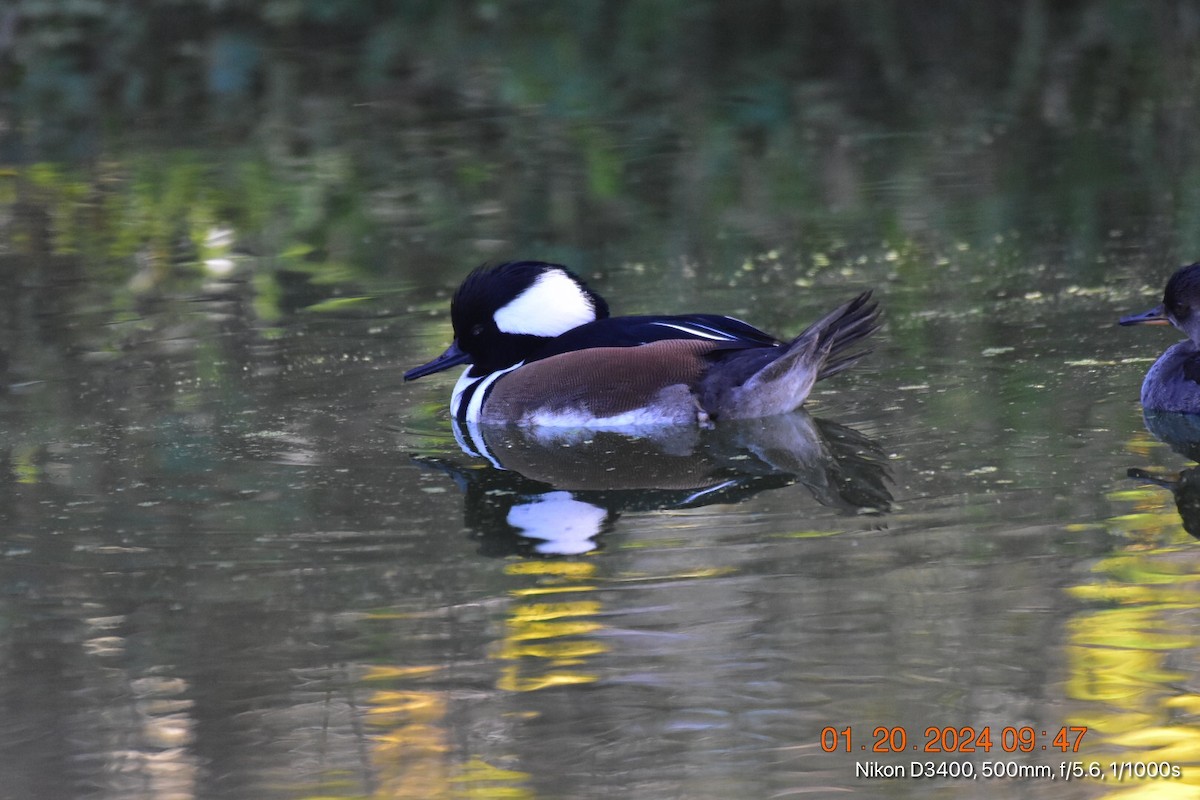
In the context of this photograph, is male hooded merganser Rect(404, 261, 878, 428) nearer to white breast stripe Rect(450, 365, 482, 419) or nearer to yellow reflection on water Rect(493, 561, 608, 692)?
white breast stripe Rect(450, 365, 482, 419)

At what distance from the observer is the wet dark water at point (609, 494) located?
14.9 ft

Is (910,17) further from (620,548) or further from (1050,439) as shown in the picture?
(620,548)

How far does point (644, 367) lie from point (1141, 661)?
3.08m

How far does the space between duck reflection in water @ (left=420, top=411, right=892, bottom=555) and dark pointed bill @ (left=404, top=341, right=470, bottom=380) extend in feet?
1.35

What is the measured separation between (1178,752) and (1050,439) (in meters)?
2.73

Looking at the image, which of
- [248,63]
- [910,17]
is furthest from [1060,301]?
[248,63]

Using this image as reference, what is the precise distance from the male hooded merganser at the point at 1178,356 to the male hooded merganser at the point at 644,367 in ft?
3.86

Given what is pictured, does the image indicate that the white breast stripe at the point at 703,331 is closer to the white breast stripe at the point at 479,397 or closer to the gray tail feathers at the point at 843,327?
the gray tail feathers at the point at 843,327

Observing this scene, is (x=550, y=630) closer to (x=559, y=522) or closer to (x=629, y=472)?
(x=559, y=522)

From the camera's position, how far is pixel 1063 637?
4.93m

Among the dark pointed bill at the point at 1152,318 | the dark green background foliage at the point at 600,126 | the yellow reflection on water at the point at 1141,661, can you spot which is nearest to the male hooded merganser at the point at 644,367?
the dark pointed bill at the point at 1152,318

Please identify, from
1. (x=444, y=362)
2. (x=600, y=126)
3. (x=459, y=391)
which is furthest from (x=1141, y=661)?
(x=600, y=126)

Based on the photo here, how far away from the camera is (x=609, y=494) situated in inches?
264

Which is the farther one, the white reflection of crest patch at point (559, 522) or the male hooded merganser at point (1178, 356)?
the male hooded merganser at point (1178, 356)
